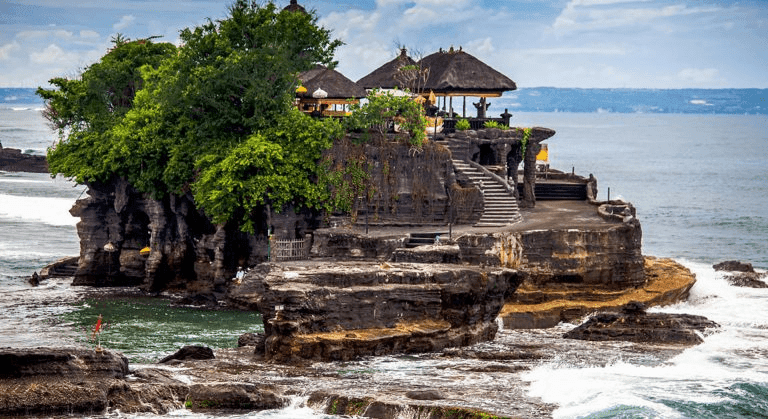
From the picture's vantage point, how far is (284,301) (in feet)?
170

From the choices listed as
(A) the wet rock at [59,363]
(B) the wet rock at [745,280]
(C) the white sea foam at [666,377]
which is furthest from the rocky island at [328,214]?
(B) the wet rock at [745,280]

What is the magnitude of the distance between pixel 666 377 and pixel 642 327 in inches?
275

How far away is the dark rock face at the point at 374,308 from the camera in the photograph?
51.9 metres

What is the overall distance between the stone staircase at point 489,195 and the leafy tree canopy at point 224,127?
245 inches

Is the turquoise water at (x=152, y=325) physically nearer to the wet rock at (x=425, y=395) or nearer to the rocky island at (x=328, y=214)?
the rocky island at (x=328, y=214)

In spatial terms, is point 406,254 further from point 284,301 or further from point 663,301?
point 663,301

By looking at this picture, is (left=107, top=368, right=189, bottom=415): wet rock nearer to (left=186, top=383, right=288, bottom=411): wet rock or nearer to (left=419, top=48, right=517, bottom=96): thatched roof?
(left=186, top=383, right=288, bottom=411): wet rock

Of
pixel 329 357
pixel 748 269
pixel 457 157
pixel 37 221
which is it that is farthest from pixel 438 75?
pixel 37 221

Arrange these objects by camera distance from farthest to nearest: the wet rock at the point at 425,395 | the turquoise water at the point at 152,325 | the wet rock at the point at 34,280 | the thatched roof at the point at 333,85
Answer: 1. the wet rock at the point at 34,280
2. the thatched roof at the point at 333,85
3. the turquoise water at the point at 152,325
4. the wet rock at the point at 425,395

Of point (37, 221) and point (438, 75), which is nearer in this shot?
point (438, 75)

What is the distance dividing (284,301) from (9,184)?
87.6m

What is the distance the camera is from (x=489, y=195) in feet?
221

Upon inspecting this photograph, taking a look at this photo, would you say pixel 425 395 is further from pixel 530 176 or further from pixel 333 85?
pixel 530 176

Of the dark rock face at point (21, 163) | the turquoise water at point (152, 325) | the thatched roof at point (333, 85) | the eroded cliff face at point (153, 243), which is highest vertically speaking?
the thatched roof at point (333, 85)
